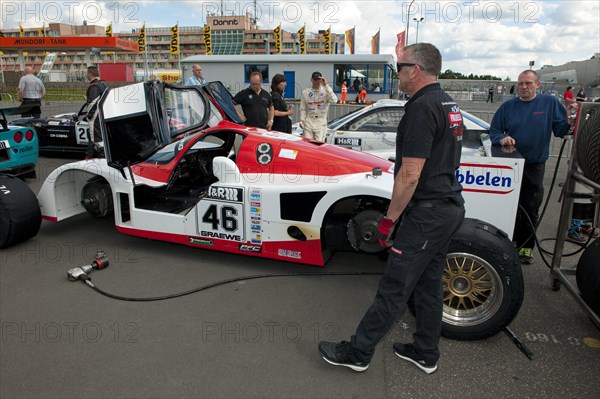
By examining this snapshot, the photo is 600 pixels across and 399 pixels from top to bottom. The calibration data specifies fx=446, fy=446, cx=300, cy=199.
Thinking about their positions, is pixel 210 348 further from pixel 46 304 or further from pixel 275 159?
pixel 275 159

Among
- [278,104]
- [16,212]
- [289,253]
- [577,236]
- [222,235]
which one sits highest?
[278,104]

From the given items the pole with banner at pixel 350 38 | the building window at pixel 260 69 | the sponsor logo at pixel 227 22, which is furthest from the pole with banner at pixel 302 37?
the sponsor logo at pixel 227 22

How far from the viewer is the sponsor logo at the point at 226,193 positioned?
13.5 feet

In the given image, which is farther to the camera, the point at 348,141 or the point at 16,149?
the point at 348,141

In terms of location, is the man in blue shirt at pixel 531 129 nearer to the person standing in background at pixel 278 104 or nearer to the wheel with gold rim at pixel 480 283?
the wheel with gold rim at pixel 480 283

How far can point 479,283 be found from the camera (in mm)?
3129

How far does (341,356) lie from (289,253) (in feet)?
4.61

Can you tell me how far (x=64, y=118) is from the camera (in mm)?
9891

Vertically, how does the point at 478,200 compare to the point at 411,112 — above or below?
below

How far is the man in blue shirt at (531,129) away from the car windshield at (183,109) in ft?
10.3

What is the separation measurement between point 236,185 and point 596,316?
2.94 meters

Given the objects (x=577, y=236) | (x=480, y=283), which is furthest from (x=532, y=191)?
(x=480, y=283)

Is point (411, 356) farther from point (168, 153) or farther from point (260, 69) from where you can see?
point (260, 69)

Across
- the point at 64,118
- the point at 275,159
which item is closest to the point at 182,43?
the point at 64,118
